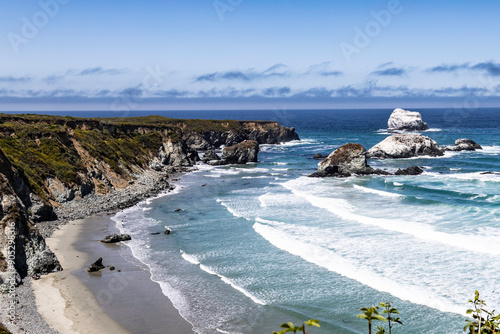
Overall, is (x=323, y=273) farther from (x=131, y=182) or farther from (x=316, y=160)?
(x=316, y=160)

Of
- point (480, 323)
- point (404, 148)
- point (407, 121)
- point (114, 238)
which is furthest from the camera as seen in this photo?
point (407, 121)

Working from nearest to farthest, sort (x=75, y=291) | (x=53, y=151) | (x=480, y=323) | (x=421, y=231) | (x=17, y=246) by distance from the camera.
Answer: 1. (x=480, y=323)
2. (x=75, y=291)
3. (x=17, y=246)
4. (x=421, y=231)
5. (x=53, y=151)

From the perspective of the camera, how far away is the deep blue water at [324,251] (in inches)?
894

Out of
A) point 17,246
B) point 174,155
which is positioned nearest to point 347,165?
point 174,155

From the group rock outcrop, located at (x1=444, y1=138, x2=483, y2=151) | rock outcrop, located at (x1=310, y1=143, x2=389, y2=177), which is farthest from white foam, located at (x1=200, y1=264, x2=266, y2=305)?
rock outcrop, located at (x1=444, y1=138, x2=483, y2=151)

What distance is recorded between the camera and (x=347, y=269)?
28.2 m

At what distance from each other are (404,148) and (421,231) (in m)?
56.1

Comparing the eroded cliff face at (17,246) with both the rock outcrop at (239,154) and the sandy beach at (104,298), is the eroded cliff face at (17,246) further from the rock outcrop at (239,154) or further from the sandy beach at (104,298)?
the rock outcrop at (239,154)

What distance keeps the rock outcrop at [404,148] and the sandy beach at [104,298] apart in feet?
222

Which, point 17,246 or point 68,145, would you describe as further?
point 68,145

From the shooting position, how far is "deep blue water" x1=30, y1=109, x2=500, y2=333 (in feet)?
74.5

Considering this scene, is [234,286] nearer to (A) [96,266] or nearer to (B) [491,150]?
(A) [96,266]

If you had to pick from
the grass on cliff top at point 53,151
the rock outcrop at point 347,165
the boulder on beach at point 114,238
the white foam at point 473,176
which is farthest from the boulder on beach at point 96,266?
the white foam at point 473,176

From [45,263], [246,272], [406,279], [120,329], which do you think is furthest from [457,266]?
[45,263]
